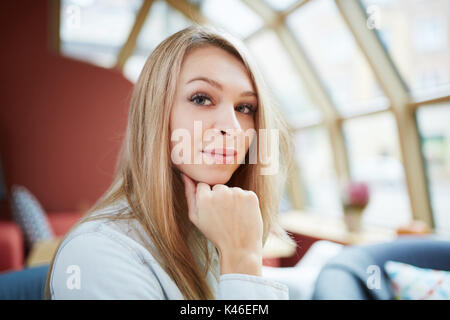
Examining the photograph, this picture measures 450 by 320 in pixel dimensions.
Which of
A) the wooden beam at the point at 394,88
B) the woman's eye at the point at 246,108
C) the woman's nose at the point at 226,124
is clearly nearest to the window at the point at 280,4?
the wooden beam at the point at 394,88

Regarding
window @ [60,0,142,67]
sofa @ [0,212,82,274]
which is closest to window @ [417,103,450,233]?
window @ [60,0,142,67]

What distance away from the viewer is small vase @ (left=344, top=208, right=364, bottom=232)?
2939 mm

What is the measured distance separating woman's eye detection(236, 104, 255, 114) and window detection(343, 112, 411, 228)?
276cm

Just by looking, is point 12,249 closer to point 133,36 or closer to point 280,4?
point 133,36

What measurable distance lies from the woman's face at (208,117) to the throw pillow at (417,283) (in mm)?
1087

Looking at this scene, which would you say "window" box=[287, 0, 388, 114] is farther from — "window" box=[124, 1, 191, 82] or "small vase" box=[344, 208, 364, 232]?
"window" box=[124, 1, 191, 82]

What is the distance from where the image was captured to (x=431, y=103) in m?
2.82

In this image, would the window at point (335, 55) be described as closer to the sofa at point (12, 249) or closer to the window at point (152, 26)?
the window at point (152, 26)

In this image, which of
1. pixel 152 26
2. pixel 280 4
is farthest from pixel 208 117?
pixel 152 26

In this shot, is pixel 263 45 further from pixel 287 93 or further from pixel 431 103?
pixel 431 103

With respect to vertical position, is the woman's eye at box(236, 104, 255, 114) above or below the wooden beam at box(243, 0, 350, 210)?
below

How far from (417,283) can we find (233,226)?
3.76 ft

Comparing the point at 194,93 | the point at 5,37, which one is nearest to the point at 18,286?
the point at 194,93

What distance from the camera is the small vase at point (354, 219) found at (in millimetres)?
2939
